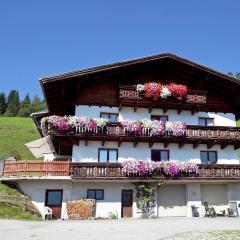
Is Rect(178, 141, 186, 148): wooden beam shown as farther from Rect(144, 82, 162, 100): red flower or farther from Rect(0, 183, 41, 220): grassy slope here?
Rect(0, 183, 41, 220): grassy slope

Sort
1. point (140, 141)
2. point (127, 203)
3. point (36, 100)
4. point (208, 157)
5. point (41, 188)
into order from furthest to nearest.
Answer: point (36, 100) → point (208, 157) → point (140, 141) → point (127, 203) → point (41, 188)

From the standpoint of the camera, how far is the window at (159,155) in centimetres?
2716

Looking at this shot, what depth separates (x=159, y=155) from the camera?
1075 inches

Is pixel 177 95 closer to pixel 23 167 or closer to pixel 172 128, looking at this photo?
pixel 172 128

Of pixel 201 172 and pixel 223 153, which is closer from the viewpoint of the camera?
pixel 201 172

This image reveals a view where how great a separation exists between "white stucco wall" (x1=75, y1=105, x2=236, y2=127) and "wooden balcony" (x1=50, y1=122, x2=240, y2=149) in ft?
4.67

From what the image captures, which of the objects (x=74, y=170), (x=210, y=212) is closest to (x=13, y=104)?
(x=74, y=170)

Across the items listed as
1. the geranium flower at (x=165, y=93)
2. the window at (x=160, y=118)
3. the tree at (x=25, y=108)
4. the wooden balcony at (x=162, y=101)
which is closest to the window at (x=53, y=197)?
the wooden balcony at (x=162, y=101)

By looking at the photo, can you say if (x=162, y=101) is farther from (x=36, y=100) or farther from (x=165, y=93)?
(x=36, y=100)

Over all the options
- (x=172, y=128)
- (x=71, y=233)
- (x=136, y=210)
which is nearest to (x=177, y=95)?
(x=172, y=128)

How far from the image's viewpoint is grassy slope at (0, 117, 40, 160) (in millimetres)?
55269

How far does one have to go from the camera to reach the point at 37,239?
13.3 metres

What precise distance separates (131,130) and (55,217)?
758 centimetres

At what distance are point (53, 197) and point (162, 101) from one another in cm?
1017
